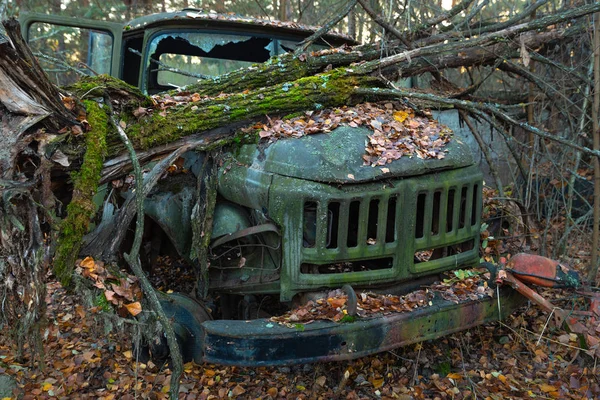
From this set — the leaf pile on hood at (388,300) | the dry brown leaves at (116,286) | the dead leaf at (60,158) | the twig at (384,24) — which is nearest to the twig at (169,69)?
the twig at (384,24)

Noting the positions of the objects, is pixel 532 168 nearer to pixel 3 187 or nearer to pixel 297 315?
pixel 297 315

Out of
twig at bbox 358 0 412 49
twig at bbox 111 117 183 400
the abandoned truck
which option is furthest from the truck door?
twig at bbox 358 0 412 49

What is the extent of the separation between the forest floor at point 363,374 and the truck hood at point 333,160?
118cm

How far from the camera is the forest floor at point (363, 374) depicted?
336 cm

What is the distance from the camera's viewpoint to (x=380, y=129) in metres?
3.36

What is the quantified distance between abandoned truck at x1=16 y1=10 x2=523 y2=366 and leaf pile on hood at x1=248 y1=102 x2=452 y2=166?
0.06 metres

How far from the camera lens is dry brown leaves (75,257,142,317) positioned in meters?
2.98

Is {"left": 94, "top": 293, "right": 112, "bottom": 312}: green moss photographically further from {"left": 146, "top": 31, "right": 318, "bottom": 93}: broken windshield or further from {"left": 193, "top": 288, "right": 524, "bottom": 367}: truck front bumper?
{"left": 146, "top": 31, "right": 318, "bottom": 93}: broken windshield

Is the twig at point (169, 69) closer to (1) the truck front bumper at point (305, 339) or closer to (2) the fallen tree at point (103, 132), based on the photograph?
(2) the fallen tree at point (103, 132)

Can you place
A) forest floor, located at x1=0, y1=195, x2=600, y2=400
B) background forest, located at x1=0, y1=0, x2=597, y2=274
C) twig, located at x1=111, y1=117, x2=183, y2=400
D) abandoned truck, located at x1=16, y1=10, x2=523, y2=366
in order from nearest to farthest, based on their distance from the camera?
twig, located at x1=111, y1=117, x2=183, y2=400 < abandoned truck, located at x1=16, y1=10, x2=523, y2=366 < forest floor, located at x1=0, y1=195, x2=600, y2=400 < background forest, located at x1=0, y1=0, x2=597, y2=274

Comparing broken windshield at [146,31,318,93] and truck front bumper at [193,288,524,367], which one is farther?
broken windshield at [146,31,318,93]

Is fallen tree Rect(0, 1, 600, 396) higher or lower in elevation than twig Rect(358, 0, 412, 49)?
lower

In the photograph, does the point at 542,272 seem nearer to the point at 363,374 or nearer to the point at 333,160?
the point at 363,374

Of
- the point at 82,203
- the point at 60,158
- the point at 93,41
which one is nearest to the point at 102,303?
the point at 82,203
